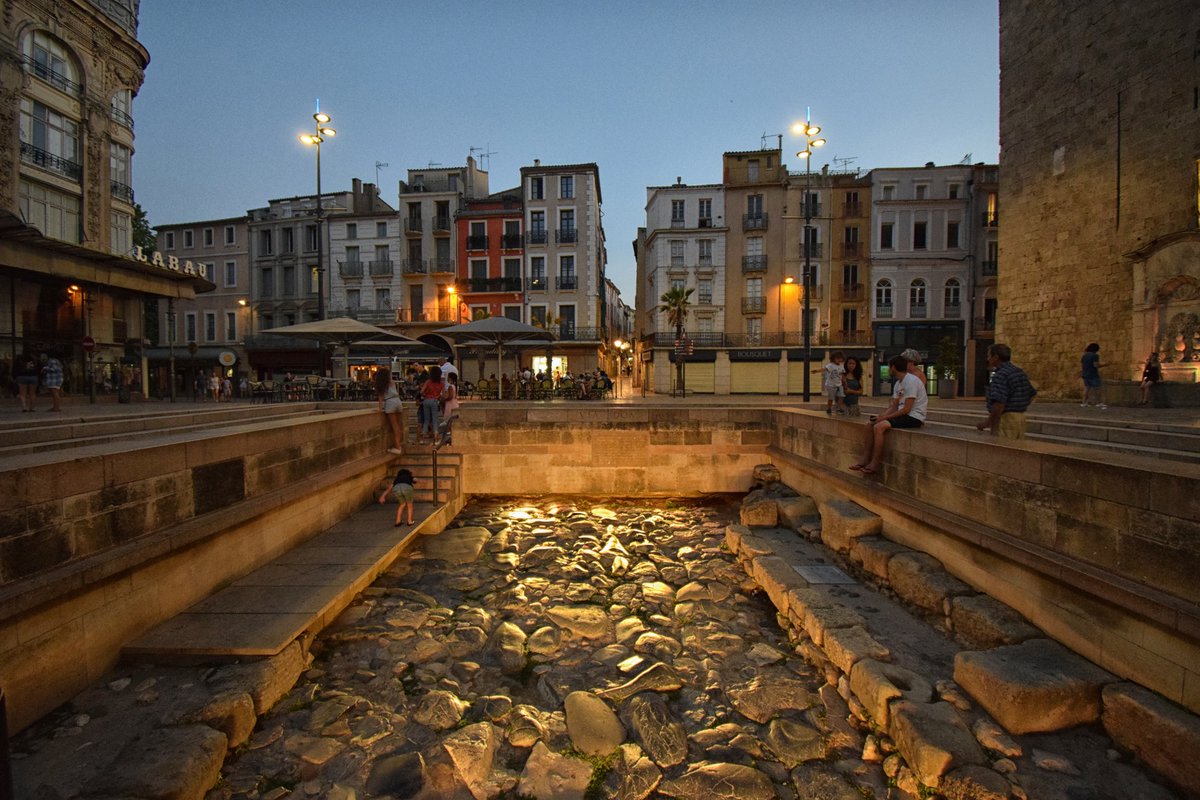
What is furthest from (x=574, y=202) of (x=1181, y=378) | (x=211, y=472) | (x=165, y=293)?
(x=211, y=472)

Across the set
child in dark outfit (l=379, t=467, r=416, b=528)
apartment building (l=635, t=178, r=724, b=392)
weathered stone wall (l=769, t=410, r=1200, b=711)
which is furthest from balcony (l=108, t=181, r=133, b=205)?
weathered stone wall (l=769, t=410, r=1200, b=711)

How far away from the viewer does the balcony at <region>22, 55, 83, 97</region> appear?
64.8 ft

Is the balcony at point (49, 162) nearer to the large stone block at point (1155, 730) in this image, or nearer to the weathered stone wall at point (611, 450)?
the weathered stone wall at point (611, 450)

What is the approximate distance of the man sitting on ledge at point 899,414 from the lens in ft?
23.4

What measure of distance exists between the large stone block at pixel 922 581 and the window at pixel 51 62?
3110 cm

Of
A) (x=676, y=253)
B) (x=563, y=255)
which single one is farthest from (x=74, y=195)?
(x=676, y=253)

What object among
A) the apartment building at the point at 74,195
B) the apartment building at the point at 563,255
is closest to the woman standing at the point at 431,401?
the apartment building at the point at 74,195

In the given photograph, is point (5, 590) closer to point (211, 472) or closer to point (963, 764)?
point (211, 472)

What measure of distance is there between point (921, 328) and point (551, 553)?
3369 cm

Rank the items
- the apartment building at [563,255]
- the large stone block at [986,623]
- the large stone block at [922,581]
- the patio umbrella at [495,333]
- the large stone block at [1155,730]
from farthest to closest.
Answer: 1. the apartment building at [563,255]
2. the patio umbrella at [495,333]
3. the large stone block at [922,581]
4. the large stone block at [986,623]
5. the large stone block at [1155,730]

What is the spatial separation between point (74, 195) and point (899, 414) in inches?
1186

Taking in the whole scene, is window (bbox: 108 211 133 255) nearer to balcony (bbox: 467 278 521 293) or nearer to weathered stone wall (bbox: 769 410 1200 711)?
balcony (bbox: 467 278 521 293)

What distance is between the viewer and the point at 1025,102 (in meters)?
19.4

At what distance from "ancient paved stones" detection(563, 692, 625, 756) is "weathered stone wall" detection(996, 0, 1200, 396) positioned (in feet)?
63.6
